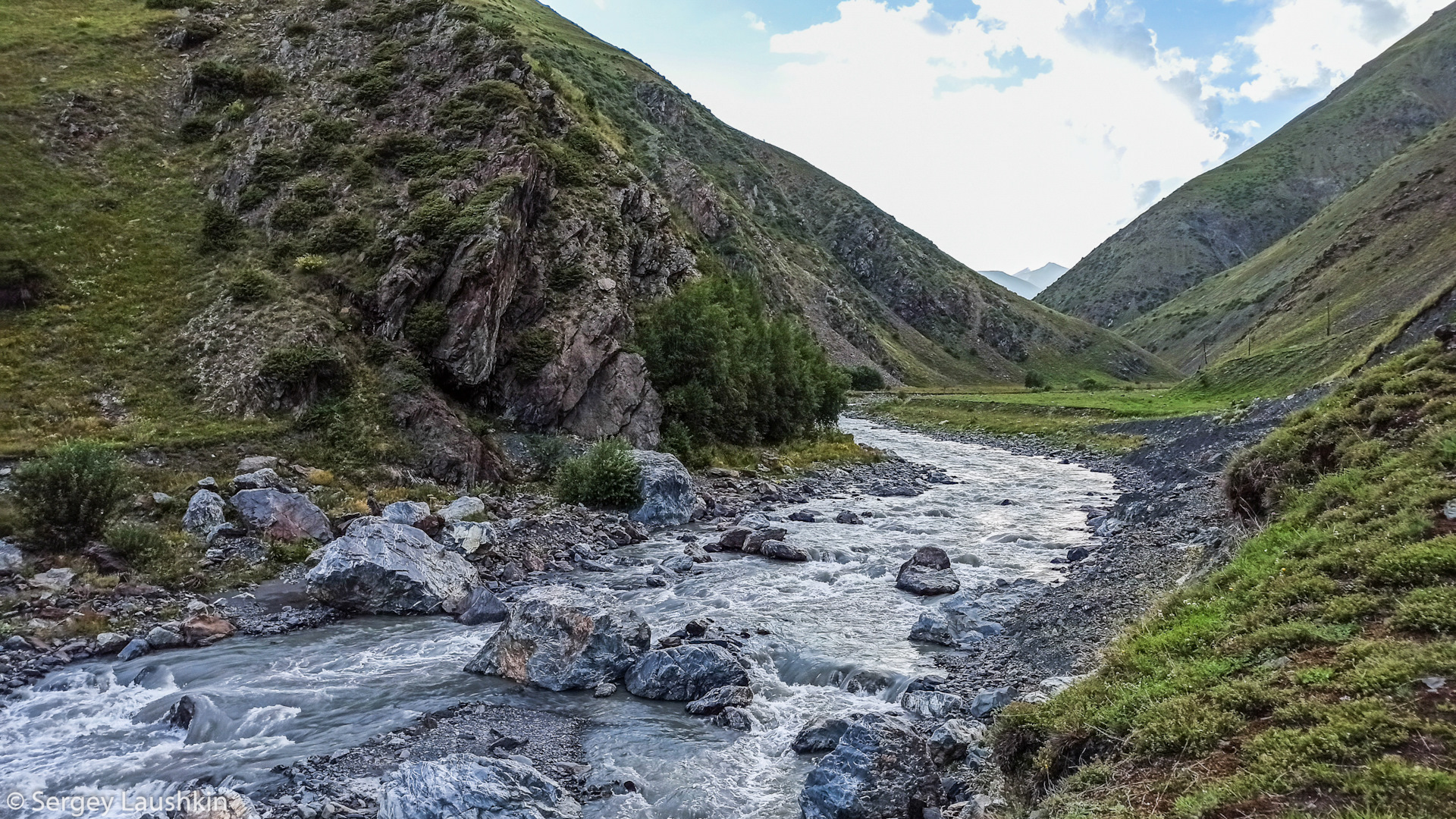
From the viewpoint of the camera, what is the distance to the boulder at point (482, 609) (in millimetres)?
19859

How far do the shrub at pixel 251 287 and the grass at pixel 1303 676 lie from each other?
122 ft

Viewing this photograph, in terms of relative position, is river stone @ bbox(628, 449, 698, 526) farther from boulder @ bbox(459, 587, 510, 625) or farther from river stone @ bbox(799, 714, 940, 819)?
river stone @ bbox(799, 714, 940, 819)

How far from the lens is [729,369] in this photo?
155 ft

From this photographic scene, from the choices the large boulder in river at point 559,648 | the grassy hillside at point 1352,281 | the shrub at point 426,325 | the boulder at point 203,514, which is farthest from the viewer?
the grassy hillside at point 1352,281

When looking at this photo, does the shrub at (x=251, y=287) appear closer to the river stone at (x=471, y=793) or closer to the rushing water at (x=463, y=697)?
the rushing water at (x=463, y=697)

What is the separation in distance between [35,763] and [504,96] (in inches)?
1744

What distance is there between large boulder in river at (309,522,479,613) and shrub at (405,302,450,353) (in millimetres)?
16015

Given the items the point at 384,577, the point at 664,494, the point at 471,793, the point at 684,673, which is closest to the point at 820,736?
the point at 684,673

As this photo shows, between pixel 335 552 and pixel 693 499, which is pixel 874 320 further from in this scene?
pixel 335 552

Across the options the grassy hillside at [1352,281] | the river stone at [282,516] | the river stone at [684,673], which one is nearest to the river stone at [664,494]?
the river stone at [282,516]

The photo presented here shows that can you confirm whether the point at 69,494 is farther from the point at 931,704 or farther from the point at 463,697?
the point at 931,704

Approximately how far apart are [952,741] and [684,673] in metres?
5.77

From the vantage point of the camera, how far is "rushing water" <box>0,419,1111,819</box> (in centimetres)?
1216

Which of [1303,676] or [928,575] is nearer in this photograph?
[1303,676]
